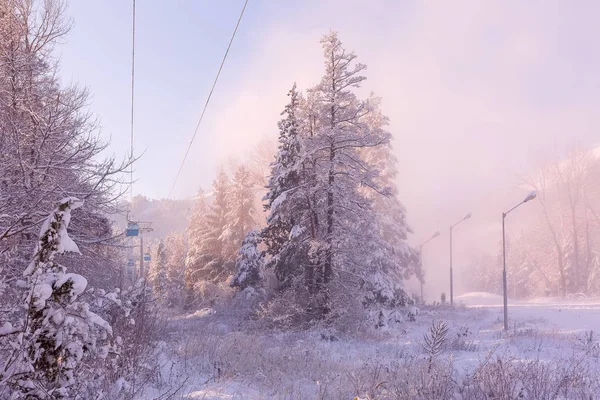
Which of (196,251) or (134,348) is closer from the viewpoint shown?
(134,348)

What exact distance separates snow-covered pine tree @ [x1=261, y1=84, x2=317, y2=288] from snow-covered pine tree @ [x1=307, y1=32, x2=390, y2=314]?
2.13ft

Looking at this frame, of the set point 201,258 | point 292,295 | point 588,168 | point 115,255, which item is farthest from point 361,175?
point 588,168

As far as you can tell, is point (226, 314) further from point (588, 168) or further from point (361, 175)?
point (588, 168)

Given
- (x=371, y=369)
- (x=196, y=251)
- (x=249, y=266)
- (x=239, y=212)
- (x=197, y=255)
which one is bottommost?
(x=371, y=369)

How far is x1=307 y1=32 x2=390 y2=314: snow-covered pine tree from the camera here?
16422mm

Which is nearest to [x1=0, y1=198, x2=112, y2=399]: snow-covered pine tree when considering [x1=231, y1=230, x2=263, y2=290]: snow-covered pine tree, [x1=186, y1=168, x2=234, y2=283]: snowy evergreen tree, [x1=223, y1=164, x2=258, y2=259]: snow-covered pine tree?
[x1=231, y1=230, x2=263, y2=290]: snow-covered pine tree

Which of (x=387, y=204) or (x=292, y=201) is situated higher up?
(x=387, y=204)

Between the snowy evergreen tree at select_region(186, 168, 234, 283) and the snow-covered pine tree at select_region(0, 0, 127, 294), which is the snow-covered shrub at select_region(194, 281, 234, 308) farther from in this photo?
the snow-covered pine tree at select_region(0, 0, 127, 294)

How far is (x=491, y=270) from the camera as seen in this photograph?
84125 millimetres

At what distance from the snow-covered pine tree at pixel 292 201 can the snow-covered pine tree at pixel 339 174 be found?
650mm

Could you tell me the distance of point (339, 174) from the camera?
57.0ft

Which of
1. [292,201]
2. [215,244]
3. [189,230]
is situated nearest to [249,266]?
[215,244]

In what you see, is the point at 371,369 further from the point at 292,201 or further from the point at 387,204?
the point at 387,204

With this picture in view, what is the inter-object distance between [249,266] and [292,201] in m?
9.51
